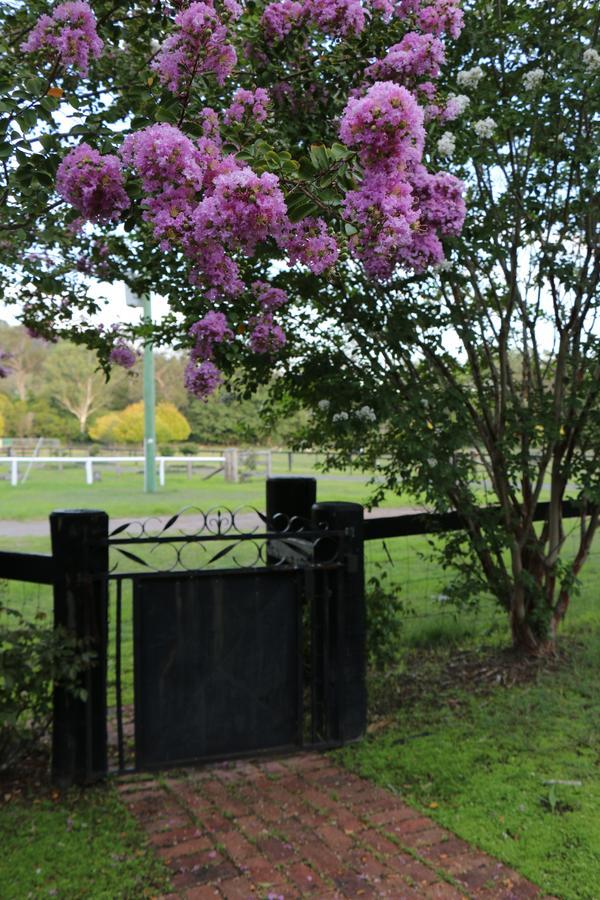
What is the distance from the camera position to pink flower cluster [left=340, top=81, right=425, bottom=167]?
190 centimetres

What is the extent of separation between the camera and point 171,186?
206 cm

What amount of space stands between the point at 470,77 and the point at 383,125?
7.55 feet

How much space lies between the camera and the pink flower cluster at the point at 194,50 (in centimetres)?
230

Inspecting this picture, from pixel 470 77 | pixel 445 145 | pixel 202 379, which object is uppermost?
pixel 470 77

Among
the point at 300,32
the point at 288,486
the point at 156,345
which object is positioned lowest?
the point at 288,486

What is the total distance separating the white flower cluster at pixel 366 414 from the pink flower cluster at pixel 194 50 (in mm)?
1963

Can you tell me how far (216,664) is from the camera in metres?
3.24

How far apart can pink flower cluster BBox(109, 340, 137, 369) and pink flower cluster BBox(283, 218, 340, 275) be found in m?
2.33

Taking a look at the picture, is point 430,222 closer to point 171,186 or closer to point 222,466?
point 171,186

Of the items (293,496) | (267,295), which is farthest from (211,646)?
(267,295)

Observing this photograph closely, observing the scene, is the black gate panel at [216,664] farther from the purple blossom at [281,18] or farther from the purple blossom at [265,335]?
the purple blossom at [281,18]

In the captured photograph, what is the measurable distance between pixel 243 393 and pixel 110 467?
2459 centimetres

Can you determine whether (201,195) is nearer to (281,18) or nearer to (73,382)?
(281,18)

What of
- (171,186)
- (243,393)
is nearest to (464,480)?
(243,393)
